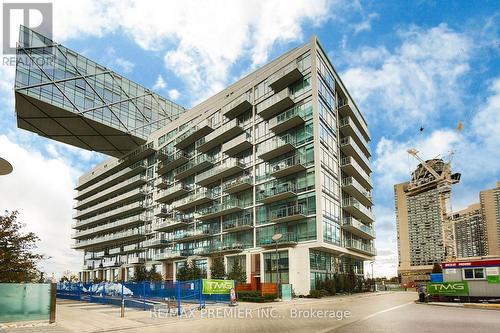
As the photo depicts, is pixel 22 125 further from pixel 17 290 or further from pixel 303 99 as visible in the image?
pixel 17 290

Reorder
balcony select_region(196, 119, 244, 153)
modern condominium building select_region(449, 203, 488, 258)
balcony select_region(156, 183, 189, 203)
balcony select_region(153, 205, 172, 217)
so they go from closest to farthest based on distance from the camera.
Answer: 1. balcony select_region(196, 119, 244, 153)
2. balcony select_region(156, 183, 189, 203)
3. balcony select_region(153, 205, 172, 217)
4. modern condominium building select_region(449, 203, 488, 258)

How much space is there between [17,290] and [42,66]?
5592 cm

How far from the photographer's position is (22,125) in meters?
71.4

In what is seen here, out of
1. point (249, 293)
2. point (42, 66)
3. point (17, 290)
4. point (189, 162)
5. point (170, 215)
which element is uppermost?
point (42, 66)

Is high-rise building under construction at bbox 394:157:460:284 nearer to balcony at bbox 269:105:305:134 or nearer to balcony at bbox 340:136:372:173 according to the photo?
→ balcony at bbox 340:136:372:173

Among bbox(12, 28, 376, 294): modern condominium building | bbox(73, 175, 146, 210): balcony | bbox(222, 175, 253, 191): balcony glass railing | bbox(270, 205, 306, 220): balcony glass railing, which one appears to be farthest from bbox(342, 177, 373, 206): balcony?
bbox(73, 175, 146, 210): balcony

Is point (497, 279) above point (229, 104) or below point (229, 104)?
below

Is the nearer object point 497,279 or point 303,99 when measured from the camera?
point 497,279

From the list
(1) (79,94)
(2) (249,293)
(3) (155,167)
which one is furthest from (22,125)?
(2) (249,293)

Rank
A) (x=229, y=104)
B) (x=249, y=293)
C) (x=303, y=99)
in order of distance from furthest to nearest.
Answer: (x=229, y=104), (x=303, y=99), (x=249, y=293)

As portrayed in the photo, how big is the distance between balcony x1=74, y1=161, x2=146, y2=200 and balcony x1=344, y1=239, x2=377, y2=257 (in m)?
46.5

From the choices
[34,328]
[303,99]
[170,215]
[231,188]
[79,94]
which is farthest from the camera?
[170,215]

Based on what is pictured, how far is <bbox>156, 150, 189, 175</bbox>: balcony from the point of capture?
238 feet

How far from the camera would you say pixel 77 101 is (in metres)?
67.9
